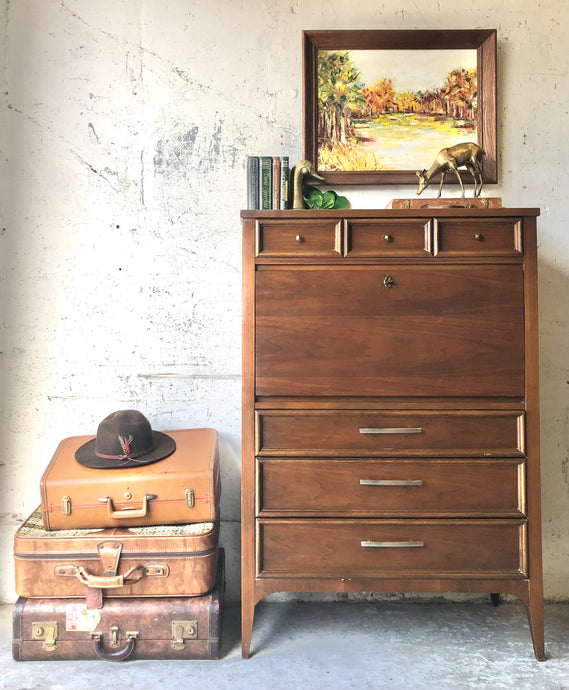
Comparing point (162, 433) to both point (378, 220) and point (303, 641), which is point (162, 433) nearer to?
point (303, 641)

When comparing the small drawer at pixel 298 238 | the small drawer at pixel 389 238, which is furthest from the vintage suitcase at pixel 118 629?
the small drawer at pixel 389 238

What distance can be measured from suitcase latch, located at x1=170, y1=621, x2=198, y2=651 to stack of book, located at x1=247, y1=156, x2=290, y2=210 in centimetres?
180

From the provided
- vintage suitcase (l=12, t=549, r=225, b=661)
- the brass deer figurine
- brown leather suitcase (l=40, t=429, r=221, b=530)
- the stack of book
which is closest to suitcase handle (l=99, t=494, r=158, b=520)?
brown leather suitcase (l=40, t=429, r=221, b=530)

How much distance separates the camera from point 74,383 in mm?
2645

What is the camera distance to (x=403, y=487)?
2049 millimetres

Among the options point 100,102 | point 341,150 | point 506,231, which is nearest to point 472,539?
point 506,231

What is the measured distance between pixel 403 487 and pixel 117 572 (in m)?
1.16

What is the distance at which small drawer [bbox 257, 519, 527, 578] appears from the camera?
6.67 feet

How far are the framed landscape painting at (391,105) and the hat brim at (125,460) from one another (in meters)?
1.50

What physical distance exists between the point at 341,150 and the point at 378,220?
2.51 feet

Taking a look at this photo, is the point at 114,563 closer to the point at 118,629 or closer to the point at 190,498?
the point at 118,629

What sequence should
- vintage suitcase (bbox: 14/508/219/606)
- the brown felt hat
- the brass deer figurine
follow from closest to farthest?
1. vintage suitcase (bbox: 14/508/219/606)
2. the brown felt hat
3. the brass deer figurine

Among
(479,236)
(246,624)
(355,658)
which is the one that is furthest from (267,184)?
(355,658)

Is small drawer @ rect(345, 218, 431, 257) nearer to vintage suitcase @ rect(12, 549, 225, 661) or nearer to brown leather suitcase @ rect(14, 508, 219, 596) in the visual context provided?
brown leather suitcase @ rect(14, 508, 219, 596)
